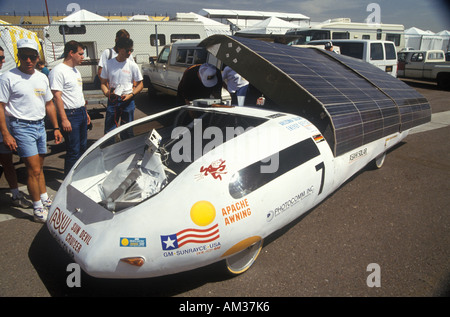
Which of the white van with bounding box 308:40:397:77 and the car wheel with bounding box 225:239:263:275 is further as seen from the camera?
the white van with bounding box 308:40:397:77

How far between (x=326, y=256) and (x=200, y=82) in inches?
136

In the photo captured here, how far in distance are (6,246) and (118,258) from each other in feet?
5.65

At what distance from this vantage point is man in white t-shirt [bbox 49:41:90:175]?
3.96m

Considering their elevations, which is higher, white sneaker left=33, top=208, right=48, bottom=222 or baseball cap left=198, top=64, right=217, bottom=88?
baseball cap left=198, top=64, right=217, bottom=88

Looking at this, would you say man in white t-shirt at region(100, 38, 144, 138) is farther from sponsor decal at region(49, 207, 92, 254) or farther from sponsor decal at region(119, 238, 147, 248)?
sponsor decal at region(119, 238, 147, 248)

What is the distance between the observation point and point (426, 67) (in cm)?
1494

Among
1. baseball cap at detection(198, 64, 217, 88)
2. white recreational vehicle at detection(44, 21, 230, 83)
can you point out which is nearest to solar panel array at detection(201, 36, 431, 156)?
baseball cap at detection(198, 64, 217, 88)

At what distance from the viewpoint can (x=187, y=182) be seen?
2.48 m

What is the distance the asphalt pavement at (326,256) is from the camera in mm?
2611

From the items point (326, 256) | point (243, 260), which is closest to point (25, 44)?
point (243, 260)

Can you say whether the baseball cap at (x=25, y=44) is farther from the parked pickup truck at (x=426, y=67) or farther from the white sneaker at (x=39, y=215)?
the parked pickup truck at (x=426, y=67)

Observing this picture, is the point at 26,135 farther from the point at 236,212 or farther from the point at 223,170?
the point at 236,212

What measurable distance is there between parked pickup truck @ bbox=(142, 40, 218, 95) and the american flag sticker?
21.1ft
